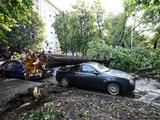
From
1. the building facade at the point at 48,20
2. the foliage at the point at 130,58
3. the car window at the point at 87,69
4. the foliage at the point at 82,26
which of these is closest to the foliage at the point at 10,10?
the car window at the point at 87,69

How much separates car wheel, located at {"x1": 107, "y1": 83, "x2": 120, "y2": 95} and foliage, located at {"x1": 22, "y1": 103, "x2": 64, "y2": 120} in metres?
4.07

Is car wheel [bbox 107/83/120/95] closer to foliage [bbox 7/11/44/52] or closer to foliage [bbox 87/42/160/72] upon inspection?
foliage [bbox 87/42/160/72]

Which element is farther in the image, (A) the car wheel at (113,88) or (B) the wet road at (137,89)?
(A) the car wheel at (113,88)

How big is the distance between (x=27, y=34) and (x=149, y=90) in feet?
60.7

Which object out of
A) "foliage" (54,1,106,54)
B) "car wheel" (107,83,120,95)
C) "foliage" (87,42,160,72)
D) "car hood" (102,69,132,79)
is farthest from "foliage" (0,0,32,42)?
"foliage" (54,1,106,54)

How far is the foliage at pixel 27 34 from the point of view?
1037 inches

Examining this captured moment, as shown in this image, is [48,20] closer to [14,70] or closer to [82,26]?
[82,26]

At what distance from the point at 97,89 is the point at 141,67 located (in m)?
6.02

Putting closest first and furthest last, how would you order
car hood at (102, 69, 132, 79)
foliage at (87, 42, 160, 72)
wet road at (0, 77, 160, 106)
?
wet road at (0, 77, 160, 106)
car hood at (102, 69, 132, 79)
foliage at (87, 42, 160, 72)

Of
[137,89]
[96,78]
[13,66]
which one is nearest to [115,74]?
[96,78]

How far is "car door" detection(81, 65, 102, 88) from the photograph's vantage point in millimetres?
11727

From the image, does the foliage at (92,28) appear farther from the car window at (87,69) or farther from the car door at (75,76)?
the car window at (87,69)

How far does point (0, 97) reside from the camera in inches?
446

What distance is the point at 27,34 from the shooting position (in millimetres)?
27094
